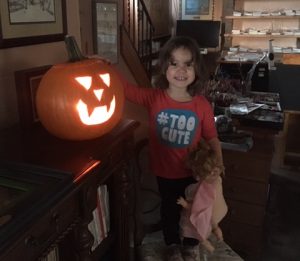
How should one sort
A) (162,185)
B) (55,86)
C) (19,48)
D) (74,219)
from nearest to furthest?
(74,219) → (55,86) → (19,48) → (162,185)

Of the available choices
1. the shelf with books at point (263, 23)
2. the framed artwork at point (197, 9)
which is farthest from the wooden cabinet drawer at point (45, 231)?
the framed artwork at point (197, 9)

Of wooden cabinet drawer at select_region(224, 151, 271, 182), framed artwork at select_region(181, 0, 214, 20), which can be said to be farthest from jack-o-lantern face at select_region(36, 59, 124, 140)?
framed artwork at select_region(181, 0, 214, 20)

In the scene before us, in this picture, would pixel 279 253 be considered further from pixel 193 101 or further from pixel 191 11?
pixel 191 11

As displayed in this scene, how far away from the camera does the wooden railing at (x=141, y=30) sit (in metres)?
3.32

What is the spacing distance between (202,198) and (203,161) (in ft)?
0.50

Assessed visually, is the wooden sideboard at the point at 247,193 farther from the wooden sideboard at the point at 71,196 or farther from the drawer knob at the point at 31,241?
the drawer knob at the point at 31,241

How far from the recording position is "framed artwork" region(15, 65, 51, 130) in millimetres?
1024

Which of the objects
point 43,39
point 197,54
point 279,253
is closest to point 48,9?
point 43,39

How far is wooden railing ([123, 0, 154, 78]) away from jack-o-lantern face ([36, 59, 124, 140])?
2242mm

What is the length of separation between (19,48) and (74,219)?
0.57 m

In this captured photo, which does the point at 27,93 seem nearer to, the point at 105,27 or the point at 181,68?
the point at 181,68

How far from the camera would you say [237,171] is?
1846mm

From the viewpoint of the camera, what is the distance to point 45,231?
68cm

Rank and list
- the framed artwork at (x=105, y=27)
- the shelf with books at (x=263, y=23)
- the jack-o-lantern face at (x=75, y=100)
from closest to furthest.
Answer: the jack-o-lantern face at (x=75, y=100) → the framed artwork at (x=105, y=27) → the shelf with books at (x=263, y=23)
